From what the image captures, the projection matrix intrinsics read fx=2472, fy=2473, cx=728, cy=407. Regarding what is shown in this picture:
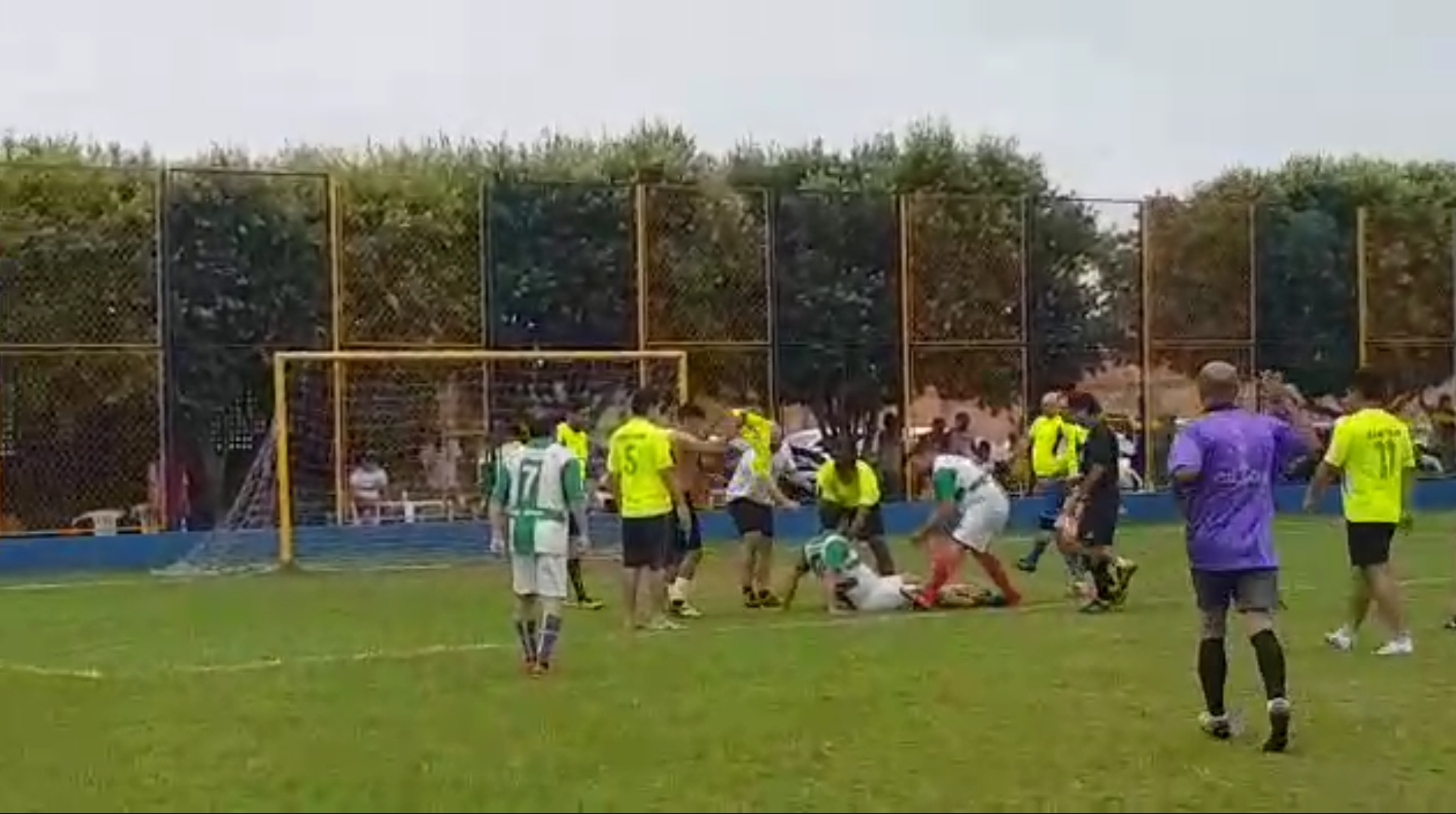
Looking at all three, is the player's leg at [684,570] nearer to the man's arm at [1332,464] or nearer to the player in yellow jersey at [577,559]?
the player in yellow jersey at [577,559]

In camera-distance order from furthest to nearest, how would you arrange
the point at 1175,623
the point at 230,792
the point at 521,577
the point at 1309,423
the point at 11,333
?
the point at 1309,423 < the point at 11,333 < the point at 1175,623 < the point at 521,577 < the point at 230,792

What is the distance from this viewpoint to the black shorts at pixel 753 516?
70.3ft

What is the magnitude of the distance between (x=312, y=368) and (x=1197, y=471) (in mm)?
20171

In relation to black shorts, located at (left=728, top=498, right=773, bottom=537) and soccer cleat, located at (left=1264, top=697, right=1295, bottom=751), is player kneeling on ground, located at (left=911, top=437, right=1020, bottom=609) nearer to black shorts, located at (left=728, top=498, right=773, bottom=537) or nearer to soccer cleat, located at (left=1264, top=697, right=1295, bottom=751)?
black shorts, located at (left=728, top=498, right=773, bottom=537)

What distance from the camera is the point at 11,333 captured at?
29891 mm

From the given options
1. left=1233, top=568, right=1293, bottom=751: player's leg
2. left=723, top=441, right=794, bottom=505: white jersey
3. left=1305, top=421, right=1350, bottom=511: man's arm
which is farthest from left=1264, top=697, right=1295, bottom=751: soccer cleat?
left=723, top=441, right=794, bottom=505: white jersey

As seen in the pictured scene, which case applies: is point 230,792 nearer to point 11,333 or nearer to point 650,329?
point 11,333

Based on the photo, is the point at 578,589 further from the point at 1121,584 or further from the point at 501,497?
the point at 501,497

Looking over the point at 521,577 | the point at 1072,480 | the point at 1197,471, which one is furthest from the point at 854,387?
the point at 1197,471

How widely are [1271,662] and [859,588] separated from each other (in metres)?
8.62

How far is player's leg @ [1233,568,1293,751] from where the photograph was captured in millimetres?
11625

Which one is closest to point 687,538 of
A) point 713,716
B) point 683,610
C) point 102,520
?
point 683,610

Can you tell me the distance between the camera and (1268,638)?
1182 centimetres

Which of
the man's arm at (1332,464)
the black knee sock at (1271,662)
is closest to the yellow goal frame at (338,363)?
the man's arm at (1332,464)
